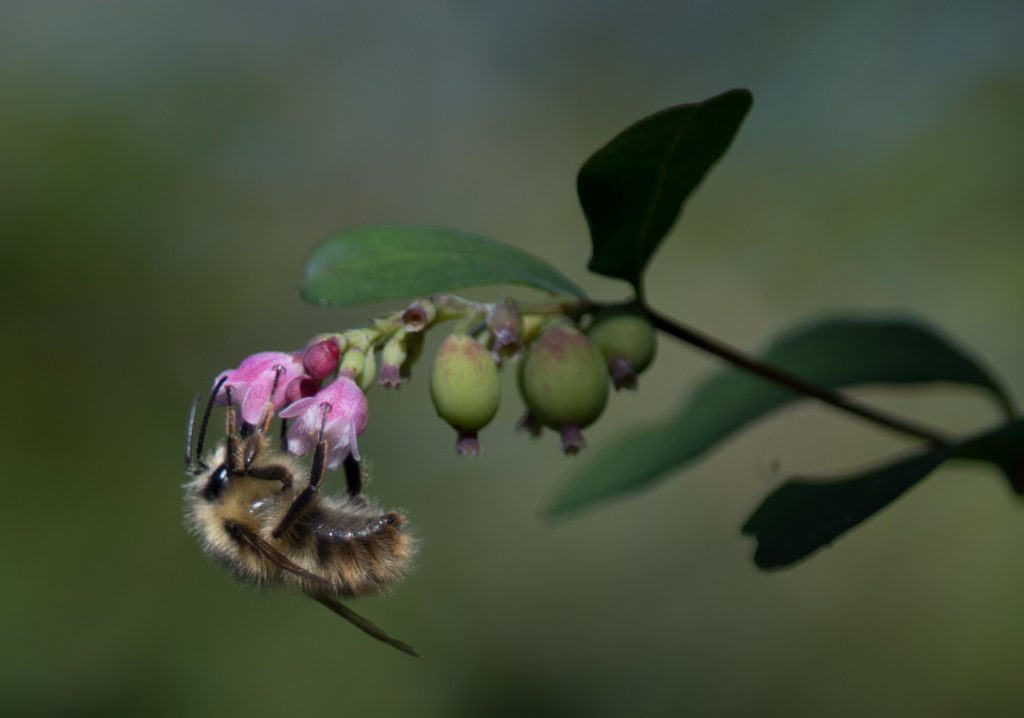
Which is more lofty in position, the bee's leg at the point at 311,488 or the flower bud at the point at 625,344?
the flower bud at the point at 625,344

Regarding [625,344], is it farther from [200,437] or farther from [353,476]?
[200,437]

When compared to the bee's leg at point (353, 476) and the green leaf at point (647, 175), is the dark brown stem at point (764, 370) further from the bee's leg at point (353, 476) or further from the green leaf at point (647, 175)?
the bee's leg at point (353, 476)

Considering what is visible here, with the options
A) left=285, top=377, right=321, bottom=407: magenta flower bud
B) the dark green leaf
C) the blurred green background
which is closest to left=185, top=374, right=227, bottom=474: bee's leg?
left=285, top=377, right=321, bottom=407: magenta flower bud

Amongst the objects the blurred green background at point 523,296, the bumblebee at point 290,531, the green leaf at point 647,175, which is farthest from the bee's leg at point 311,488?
the blurred green background at point 523,296

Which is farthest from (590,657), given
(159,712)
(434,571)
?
(159,712)

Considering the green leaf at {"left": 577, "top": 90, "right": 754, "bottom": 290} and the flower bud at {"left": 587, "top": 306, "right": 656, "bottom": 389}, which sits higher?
the green leaf at {"left": 577, "top": 90, "right": 754, "bottom": 290}

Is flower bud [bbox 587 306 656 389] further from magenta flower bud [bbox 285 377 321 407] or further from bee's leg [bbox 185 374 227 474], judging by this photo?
bee's leg [bbox 185 374 227 474]

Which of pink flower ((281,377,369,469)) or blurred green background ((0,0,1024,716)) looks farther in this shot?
blurred green background ((0,0,1024,716))
